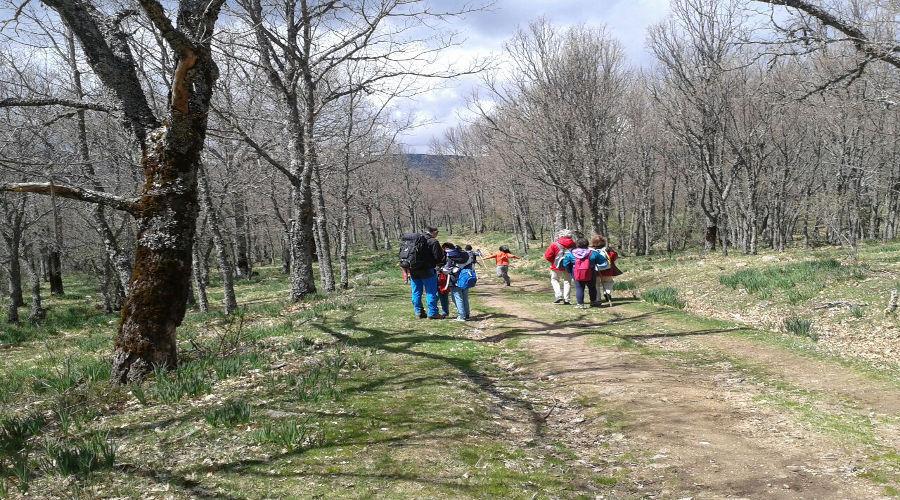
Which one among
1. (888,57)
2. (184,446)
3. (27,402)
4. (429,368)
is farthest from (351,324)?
(888,57)

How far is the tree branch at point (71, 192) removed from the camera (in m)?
5.45

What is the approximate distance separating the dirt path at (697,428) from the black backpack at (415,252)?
10.7ft

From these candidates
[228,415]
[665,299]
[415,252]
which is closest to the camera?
[228,415]

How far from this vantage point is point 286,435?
3.86 m

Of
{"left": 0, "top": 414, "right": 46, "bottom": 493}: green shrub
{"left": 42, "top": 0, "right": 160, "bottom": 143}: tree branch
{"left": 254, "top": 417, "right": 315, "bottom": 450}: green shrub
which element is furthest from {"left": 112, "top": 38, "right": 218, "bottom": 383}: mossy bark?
{"left": 254, "top": 417, "right": 315, "bottom": 450}: green shrub

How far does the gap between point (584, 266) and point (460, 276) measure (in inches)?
123

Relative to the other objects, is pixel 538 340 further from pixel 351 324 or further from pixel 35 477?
pixel 35 477

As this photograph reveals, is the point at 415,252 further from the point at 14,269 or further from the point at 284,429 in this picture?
the point at 14,269

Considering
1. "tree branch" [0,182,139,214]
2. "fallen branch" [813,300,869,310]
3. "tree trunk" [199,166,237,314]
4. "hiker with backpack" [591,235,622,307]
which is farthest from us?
"tree trunk" [199,166,237,314]

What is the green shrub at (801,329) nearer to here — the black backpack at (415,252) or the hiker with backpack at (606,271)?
the hiker with backpack at (606,271)

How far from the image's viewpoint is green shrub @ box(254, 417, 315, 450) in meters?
3.86

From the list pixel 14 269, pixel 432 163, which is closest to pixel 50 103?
pixel 14 269

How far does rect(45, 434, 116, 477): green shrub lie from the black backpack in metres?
6.46

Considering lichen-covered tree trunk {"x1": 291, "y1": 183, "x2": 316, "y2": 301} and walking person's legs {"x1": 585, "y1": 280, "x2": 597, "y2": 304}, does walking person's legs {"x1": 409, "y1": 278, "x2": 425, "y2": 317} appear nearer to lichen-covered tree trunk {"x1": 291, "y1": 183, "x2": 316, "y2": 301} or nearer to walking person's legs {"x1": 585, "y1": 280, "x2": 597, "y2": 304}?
walking person's legs {"x1": 585, "y1": 280, "x2": 597, "y2": 304}
